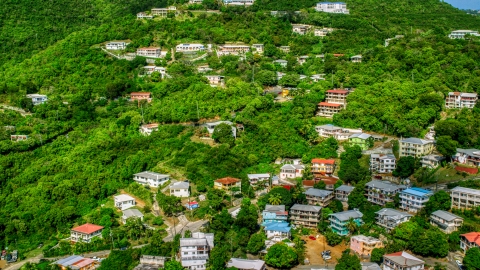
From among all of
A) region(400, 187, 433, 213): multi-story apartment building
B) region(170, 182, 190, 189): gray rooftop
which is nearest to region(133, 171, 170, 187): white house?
region(170, 182, 190, 189): gray rooftop

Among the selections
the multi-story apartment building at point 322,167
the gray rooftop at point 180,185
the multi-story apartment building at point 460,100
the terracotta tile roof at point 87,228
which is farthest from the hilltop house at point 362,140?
Result: the terracotta tile roof at point 87,228

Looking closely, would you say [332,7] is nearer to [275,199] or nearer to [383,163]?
[383,163]

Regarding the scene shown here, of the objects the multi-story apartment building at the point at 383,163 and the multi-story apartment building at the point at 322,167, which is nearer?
the multi-story apartment building at the point at 383,163

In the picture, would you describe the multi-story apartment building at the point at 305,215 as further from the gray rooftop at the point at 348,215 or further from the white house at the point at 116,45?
the white house at the point at 116,45

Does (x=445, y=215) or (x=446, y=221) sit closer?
(x=446, y=221)

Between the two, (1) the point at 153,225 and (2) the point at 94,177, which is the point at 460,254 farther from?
(2) the point at 94,177

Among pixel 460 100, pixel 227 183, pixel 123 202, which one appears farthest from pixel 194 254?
pixel 460 100
